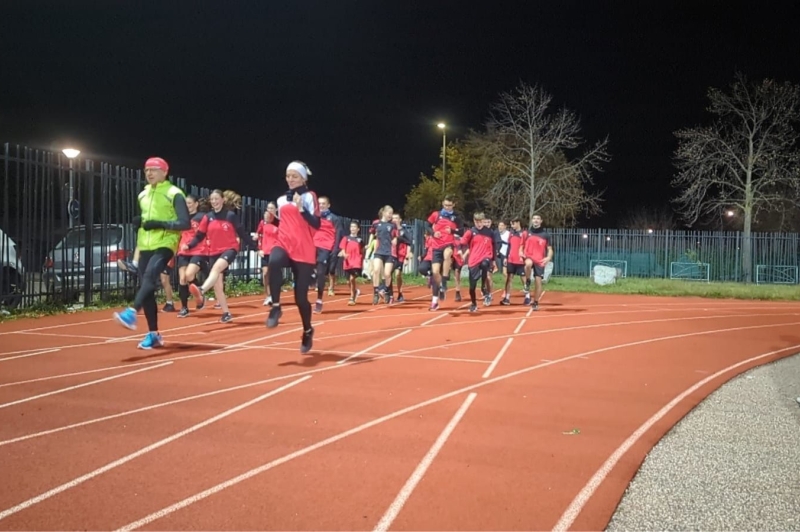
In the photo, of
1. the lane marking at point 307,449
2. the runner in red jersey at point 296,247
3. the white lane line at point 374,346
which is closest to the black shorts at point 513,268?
the white lane line at point 374,346

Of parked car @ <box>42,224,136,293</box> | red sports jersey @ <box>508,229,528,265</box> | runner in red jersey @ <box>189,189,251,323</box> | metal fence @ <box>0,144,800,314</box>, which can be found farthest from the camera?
red sports jersey @ <box>508,229,528,265</box>

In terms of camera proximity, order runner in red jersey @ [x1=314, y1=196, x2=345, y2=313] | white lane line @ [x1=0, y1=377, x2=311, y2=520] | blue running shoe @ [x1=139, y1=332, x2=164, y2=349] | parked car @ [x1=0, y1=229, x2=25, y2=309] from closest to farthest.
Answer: white lane line @ [x1=0, y1=377, x2=311, y2=520], blue running shoe @ [x1=139, y1=332, x2=164, y2=349], parked car @ [x1=0, y1=229, x2=25, y2=309], runner in red jersey @ [x1=314, y1=196, x2=345, y2=313]

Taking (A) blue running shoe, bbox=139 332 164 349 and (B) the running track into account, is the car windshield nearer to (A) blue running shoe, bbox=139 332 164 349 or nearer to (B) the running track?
(B) the running track

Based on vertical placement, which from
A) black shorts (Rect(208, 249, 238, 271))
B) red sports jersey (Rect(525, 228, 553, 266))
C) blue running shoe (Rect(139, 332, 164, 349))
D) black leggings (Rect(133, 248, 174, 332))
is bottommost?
blue running shoe (Rect(139, 332, 164, 349))

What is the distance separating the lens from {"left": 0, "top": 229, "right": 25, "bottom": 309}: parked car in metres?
11.5

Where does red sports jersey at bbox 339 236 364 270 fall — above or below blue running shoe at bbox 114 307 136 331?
above

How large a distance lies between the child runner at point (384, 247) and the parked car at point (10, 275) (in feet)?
22.0

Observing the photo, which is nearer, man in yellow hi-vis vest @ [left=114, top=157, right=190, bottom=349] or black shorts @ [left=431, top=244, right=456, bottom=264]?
man in yellow hi-vis vest @ [left=114, top=157, right=190, bottom=349]

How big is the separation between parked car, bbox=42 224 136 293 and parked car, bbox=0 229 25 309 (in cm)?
48

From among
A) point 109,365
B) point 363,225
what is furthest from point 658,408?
point 363,225

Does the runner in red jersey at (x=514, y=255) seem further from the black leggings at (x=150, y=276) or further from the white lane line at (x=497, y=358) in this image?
the black leggings at (x=150, y=276)

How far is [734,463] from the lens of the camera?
4.30m

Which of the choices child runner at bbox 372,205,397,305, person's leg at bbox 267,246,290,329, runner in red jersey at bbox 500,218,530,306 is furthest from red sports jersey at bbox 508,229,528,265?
person's leg at bbox 267,246,290,329

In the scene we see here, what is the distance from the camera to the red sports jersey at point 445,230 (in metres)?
12.9
